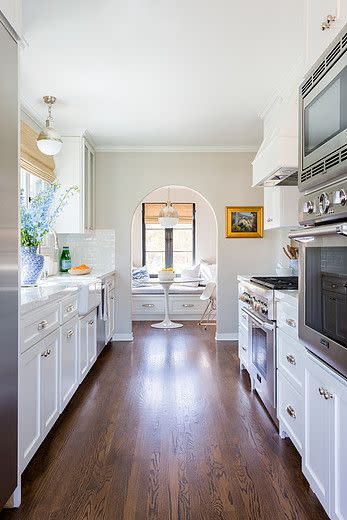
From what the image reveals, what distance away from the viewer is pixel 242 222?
547 cm

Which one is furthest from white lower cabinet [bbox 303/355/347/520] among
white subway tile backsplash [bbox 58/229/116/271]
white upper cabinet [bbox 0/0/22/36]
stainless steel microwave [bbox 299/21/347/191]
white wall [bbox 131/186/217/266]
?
white wall [bbox 131/186/217/266]

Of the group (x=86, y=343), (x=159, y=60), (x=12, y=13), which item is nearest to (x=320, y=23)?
(x=12, y=13)

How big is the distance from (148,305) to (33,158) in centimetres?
371

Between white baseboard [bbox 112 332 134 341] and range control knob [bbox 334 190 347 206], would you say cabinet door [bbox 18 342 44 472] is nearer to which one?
range control knob [bbox 334 190 347 206]

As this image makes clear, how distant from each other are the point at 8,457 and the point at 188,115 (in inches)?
135

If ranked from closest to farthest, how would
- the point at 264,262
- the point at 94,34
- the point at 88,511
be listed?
the point at 88,511 < the point at 94,34 < the point at 264,262

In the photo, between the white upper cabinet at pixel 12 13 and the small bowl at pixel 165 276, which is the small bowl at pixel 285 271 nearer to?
the small bowl at pixel 165 276

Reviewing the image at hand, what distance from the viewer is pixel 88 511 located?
6.03ft

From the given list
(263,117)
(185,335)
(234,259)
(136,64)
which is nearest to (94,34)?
(136,64)

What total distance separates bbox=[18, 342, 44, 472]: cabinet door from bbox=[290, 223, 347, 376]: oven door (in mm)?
1248

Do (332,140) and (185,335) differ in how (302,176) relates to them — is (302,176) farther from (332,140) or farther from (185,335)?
(185,335)

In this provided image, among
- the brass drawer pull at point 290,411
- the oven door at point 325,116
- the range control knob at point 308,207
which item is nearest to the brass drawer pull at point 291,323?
the brass drawer pull at point 290,411

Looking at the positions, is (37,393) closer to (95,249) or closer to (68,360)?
(68,360)

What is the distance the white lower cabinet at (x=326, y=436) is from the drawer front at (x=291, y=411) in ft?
0.63
